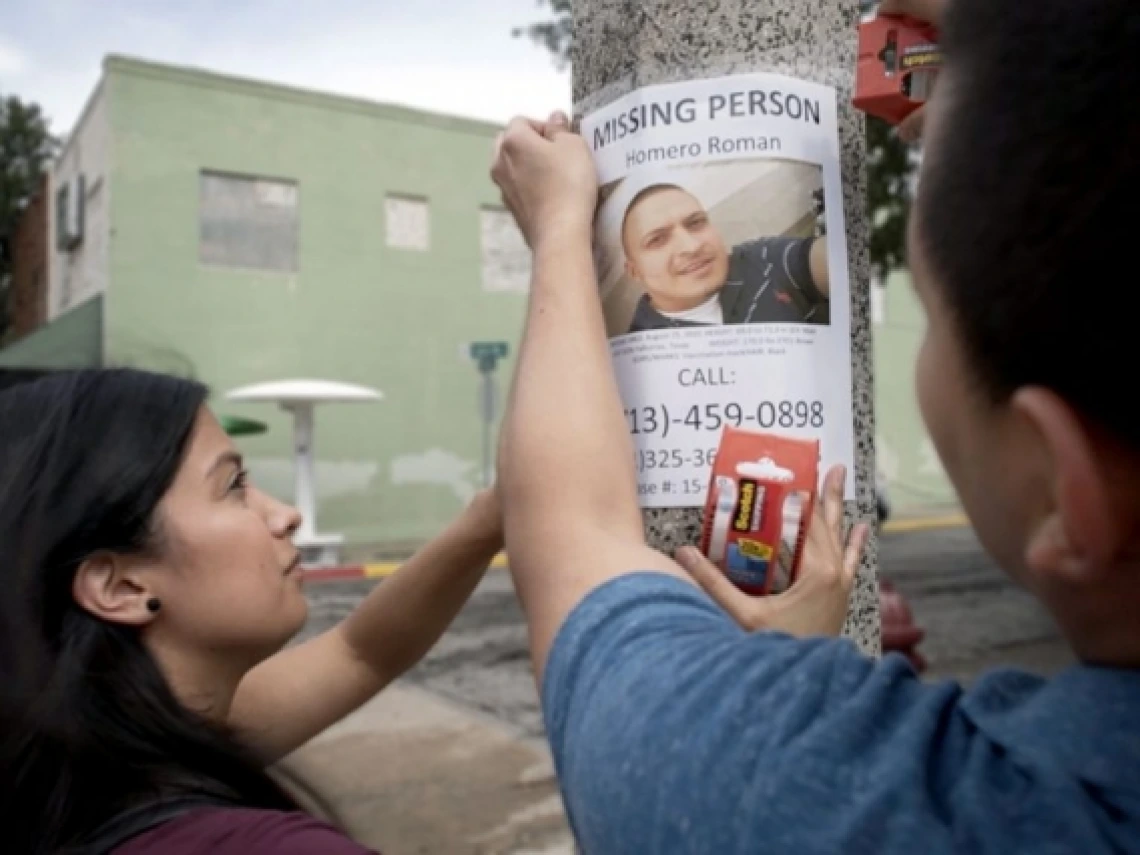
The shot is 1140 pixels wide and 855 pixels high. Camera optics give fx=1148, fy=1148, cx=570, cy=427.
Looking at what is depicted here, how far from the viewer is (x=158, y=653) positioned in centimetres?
153

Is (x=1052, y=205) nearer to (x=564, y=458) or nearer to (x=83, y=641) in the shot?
(x=564, y=458)

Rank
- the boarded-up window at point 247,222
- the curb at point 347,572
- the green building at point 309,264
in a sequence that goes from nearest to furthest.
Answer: the curb at point 347,572, the green building at point 309,264, the boarded-up window at point 247,222

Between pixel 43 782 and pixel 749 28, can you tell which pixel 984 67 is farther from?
pixel 43 782

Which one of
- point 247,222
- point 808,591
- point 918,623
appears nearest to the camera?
point 808,591

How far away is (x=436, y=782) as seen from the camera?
17.1ft

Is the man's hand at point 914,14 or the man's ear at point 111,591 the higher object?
the man's hand at point 914,14

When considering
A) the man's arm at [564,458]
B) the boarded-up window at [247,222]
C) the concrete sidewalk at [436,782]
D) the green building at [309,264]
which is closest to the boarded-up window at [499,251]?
the green building at [309,264]

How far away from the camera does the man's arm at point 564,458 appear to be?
0.88 meters

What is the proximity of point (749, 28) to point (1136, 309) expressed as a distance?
851mm

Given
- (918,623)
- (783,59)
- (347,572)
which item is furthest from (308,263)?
(783,59)

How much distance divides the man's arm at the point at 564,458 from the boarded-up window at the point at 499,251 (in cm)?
1625

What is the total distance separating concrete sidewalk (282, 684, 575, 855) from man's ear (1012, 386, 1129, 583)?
12.0 ft

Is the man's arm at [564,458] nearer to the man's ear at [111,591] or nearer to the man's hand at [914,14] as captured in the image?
the man's hand at [914,14]

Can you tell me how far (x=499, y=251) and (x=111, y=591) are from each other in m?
16.1
